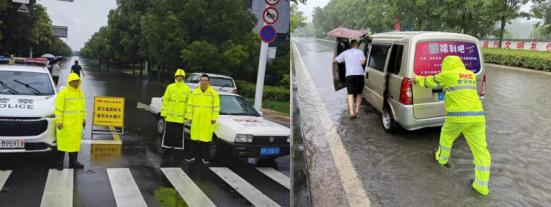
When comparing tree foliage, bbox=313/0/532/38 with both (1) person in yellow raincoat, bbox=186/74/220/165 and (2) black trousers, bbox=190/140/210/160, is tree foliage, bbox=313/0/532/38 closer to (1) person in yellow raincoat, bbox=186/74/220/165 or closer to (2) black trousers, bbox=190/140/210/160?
(1) person in yellow raincoat, bbox=186/74/220/165

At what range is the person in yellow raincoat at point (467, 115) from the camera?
453 cm

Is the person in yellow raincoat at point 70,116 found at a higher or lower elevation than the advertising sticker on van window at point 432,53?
lower

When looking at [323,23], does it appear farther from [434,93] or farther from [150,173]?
[150,173]

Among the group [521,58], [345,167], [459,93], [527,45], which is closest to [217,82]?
[345,167]

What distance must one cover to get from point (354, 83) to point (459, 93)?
2617 mm

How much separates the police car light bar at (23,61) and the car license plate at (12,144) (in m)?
0.58

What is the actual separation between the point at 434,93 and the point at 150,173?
3.79 metres

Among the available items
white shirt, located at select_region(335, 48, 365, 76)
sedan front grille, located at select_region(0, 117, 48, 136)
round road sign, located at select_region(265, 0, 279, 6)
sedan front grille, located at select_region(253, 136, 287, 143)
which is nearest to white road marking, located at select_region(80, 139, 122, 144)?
sedan front grille, located at select_region(0, 117, 48, 136)

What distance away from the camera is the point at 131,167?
136 inches

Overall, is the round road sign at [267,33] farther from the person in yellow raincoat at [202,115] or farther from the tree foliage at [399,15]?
the tree foliage at [399,15]

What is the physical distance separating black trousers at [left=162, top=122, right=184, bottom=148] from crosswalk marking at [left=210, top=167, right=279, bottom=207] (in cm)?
41

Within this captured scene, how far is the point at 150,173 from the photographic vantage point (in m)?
3.44

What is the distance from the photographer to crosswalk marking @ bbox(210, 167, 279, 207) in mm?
3424

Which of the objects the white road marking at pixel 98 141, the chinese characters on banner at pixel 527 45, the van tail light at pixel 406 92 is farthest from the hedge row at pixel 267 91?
the chinese characters on banner at pixel 527 45
